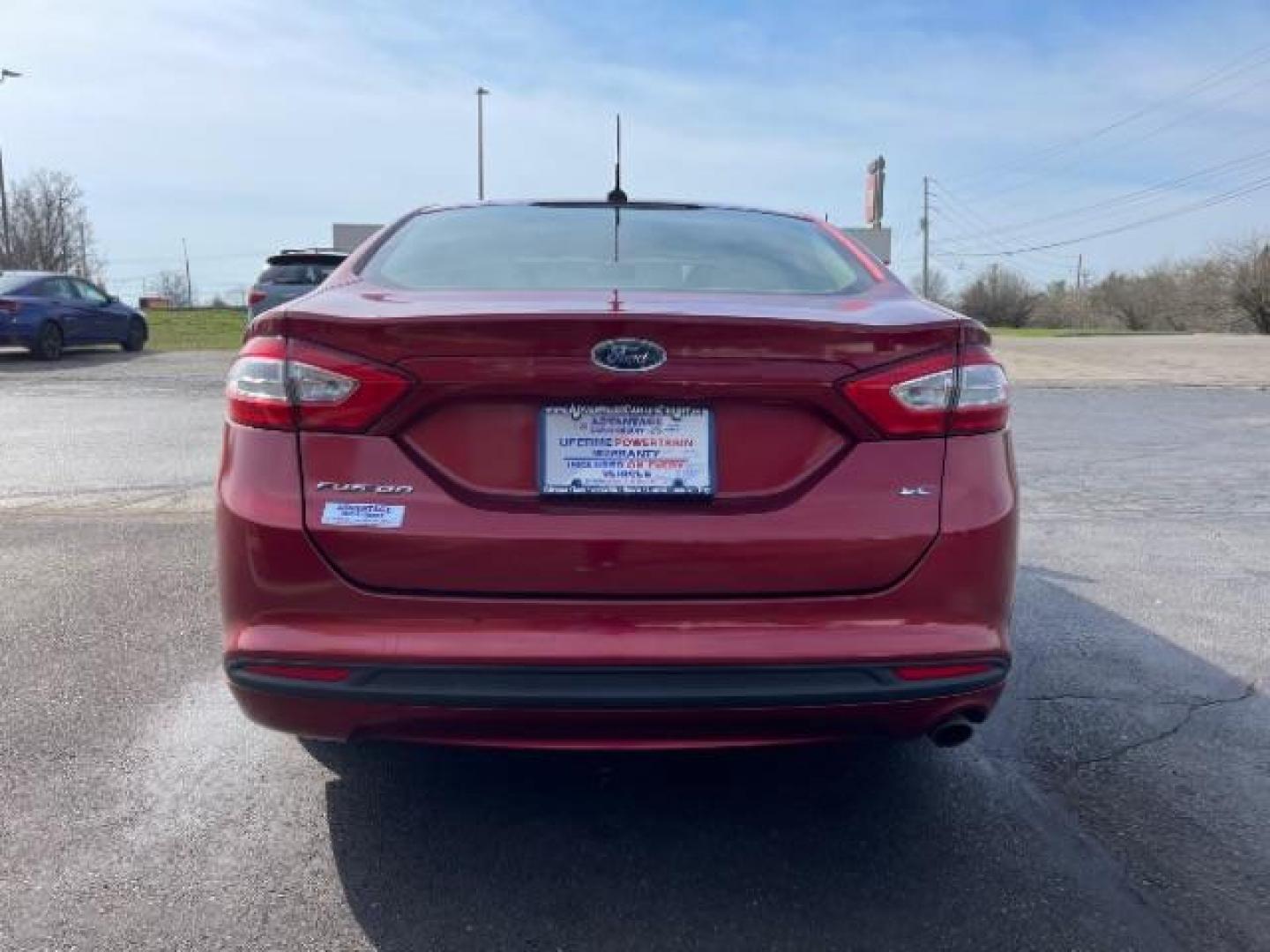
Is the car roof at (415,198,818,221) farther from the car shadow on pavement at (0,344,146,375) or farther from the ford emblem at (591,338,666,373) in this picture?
the car shadow on pavement at (0,344,146,375)

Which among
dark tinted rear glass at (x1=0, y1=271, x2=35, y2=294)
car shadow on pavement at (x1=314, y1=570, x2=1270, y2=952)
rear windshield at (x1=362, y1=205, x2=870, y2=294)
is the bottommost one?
car shadow on pavement at (x1=314, y1=570, x2=1270, y2=952)

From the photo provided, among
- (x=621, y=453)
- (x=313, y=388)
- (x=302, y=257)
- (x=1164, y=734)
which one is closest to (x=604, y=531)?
(x=621, y=453)

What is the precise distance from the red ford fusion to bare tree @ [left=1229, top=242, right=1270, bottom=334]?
44.5 m

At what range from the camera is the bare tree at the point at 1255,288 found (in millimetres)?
40688

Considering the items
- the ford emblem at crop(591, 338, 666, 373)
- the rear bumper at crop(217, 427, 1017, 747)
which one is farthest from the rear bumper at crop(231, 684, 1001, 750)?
the ford emblem at crop(591, 338, 666, 373)

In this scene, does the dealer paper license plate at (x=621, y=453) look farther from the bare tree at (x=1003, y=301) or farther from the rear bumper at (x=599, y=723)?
the bare tree at (x=1003, y=301)

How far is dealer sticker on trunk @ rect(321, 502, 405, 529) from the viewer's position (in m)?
2.33

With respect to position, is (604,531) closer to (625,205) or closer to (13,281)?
(625,205)

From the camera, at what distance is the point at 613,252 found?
3.33m

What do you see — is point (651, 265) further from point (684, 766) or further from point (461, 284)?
point (684, 766)

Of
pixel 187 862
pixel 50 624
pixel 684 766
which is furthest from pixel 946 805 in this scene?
pixel 50 624

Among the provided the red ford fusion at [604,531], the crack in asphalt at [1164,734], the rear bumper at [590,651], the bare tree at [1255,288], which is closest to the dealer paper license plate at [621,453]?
the red ford fusion at [604,531]

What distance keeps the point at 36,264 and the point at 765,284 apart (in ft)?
193

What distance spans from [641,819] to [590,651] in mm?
844
